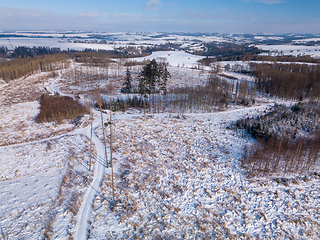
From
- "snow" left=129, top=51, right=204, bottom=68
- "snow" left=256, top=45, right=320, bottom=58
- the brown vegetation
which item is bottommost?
the brown vegetation

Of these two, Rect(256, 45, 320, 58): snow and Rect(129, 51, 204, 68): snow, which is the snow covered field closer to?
Rect(129, 51, 204, 68): snow

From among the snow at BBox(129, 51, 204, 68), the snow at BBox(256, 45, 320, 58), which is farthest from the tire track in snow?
the snow at BBox(256, 45, 320, 58)

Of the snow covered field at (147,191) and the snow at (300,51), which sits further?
the snow at (300,51)

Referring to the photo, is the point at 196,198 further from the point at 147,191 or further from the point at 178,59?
the point at 178,59

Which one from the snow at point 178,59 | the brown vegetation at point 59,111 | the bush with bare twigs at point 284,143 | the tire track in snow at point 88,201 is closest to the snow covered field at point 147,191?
the tire track in snow at point 88,201

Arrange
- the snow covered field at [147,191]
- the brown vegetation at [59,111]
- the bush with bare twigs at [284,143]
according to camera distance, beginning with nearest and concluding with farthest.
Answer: the snow covered field at [147,191]
the bush with bare twigs at [284,143]
the brown vegetation at [59,111]

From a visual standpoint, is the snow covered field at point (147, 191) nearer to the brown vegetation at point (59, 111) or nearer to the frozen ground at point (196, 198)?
the frozen ground at point (196, 198)

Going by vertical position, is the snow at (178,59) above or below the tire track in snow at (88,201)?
above

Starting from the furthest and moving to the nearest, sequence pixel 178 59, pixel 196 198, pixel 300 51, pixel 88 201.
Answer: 1. pixel 300 51
2. pixel 178 59
3. pixel 196 198
4. pixel 88 201

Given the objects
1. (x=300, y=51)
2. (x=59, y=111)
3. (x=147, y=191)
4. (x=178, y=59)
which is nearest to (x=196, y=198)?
(x=147, y=191)
